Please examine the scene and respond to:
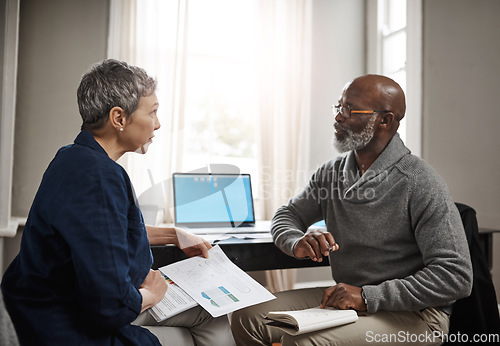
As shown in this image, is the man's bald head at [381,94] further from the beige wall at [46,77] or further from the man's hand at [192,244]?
the beige wall at [46,77]

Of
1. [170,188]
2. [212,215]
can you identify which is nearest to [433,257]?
[212,215]

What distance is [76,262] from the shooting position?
2.63ft

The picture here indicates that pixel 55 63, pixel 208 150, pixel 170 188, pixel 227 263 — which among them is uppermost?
pixel 55 63

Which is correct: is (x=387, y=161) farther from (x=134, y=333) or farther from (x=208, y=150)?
(x=208, y=150)

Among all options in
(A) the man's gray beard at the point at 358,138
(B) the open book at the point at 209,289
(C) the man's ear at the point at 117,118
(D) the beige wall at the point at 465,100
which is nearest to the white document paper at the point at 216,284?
(B) the open book at the point at 209,289

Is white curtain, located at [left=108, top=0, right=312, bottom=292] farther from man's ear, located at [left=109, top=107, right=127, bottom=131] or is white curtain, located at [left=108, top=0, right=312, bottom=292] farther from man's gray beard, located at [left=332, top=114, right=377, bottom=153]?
man's ear, located at [left=109, top=107, right=127, bottom=131]

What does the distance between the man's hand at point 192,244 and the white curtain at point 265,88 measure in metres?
1.17

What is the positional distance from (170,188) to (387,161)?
1509 millimetres

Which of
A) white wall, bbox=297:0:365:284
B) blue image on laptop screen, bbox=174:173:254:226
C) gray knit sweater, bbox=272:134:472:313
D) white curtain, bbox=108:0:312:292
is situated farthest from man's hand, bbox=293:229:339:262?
white wall, bbox=297:0:365:284

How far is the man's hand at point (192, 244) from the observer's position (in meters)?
1.42

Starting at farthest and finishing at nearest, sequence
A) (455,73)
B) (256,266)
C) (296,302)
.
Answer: (455,73) < (256,266) < (296,302)

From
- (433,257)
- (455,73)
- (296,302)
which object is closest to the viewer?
(433,257)

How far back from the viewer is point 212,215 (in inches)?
89.9

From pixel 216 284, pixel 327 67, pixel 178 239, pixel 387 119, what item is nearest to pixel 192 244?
pixel 178 239
